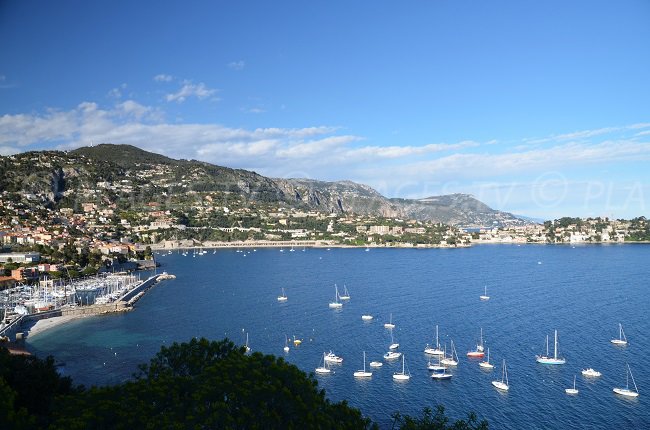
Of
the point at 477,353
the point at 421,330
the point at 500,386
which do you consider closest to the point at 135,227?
the point at 421,330

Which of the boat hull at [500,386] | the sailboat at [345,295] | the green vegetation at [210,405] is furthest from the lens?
the sailboat at [345,295]

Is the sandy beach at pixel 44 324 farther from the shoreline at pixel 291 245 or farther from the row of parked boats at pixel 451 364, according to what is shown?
the shoreline at pixel 291 245

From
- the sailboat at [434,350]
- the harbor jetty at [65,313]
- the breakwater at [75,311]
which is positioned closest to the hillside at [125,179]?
the breakwater at [75,311]

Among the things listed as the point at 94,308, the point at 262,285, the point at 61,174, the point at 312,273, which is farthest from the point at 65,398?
the point at 61,174

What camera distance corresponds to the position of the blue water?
19688mm

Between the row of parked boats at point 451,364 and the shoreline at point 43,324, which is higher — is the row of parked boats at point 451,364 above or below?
below

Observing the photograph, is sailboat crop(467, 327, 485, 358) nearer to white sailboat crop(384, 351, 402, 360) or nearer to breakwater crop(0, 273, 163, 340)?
white sailboat crop(384, 351, 402, 360)

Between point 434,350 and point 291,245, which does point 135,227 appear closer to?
point 291,245

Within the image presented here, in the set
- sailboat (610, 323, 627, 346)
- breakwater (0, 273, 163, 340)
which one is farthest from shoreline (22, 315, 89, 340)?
sailboat (610, 323, 627, 346)

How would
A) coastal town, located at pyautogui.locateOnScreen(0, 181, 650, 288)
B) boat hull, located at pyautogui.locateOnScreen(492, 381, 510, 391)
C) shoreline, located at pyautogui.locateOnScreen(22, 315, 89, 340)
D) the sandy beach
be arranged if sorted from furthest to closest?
coastal town, located at pyautogui.locateOnScreen(0, 181, 650, 288) → the sandy beach → shoreline, located at pyautogui.locateOnScreen(22, 315, 89, 340) → boat hull, located at pyautogui.locateOnScreen(492, 381, 510, 391)

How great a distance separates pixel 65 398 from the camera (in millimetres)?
10391

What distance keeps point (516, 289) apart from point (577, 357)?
22.9 m

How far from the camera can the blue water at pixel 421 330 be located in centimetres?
1969

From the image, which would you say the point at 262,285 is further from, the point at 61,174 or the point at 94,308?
the point at 61,174
